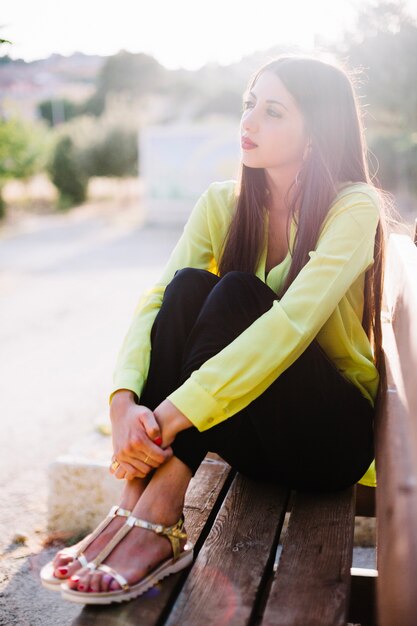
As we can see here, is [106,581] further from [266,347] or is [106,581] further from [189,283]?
[189,283]

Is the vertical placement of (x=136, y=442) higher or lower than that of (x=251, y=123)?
lower

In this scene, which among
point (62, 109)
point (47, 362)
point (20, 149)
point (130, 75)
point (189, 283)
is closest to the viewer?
point (189, 283)

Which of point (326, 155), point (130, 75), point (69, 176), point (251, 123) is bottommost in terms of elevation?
point (69, 176)

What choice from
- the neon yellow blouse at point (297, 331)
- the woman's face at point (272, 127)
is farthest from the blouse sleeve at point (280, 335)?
the woman's face at point (272, 127)

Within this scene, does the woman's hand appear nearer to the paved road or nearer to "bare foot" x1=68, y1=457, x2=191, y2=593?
"bare foot" x1=68, y1=457, x2=191, y2=593

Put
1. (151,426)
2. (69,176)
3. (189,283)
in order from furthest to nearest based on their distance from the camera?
(69,176) → (189,283) → (151,426)

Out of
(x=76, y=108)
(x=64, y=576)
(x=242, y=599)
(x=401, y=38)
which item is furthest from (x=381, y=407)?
(x=76, y=108)

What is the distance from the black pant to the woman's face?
0.50 metres

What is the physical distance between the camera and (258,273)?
96.9 inches

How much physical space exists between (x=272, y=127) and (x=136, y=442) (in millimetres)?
1079

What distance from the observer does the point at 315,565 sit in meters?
1.74

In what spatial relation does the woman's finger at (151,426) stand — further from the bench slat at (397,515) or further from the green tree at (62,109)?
the green tree at (62,109)

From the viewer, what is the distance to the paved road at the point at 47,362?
2.91 meters

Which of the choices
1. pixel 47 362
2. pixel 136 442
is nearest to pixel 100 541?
pixel 136 442
